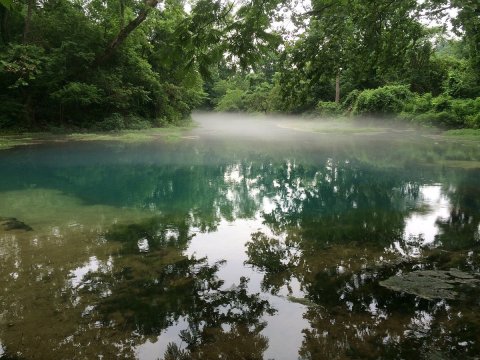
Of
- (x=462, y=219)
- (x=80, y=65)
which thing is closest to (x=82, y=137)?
(x=80, y=65)

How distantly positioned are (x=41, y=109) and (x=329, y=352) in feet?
75.3

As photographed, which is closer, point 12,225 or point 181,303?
point 181,303

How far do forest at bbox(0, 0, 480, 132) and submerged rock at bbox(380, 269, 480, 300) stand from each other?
2076 mm

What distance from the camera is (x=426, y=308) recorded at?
357cm

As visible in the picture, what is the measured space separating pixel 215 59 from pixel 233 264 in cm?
259

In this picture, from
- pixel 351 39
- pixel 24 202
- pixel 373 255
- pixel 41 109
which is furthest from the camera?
pixel 41 109

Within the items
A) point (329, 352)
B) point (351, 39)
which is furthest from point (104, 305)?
point (351, 39)

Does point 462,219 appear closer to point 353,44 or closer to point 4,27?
point 353,44

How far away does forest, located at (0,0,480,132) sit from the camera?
10.1 ft

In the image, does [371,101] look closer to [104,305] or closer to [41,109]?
[41,109]

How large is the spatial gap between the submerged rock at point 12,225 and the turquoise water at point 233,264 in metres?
0.12

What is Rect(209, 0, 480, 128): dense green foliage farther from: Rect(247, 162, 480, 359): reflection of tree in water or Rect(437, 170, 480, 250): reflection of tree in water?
Rect(437, 170, 480, 250): reflection of tree in water

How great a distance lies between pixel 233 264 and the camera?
480 centimetres

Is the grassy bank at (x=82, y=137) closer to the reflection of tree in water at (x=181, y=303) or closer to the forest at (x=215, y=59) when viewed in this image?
the forest at (x=215, y=59)
